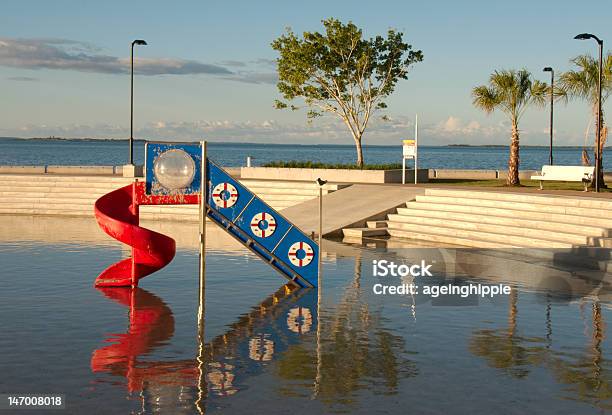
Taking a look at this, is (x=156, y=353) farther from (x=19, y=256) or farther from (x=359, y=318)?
(x=19, y=256)

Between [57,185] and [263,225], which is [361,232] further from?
[57,185]

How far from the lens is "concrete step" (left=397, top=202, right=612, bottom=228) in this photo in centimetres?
2780

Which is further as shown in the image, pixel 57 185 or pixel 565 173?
pixel 57 185

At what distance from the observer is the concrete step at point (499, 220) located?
1063 inches

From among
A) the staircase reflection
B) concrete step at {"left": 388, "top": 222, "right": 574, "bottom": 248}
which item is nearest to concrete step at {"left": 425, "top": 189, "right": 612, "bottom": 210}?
concrete step at {"left": 388, "top": 222, "right": 574, "bottom": 248}

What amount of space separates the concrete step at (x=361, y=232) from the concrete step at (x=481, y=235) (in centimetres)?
51

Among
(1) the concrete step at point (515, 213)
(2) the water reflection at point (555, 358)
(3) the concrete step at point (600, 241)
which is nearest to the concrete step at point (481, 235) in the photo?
(3) the concrete step at point (600, 241)

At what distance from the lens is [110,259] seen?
83.3 feet

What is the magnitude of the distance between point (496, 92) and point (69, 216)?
78.6 feet

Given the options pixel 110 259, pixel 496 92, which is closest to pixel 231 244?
pixel 110 259

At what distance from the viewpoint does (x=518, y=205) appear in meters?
31.4

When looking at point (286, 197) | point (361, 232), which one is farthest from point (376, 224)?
point (286, 197)

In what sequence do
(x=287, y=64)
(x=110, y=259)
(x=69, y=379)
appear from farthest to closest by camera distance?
(x=287, y=64)
(x=110, y=259)
(x=69, y=379)

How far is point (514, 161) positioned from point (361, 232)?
16289 mm
